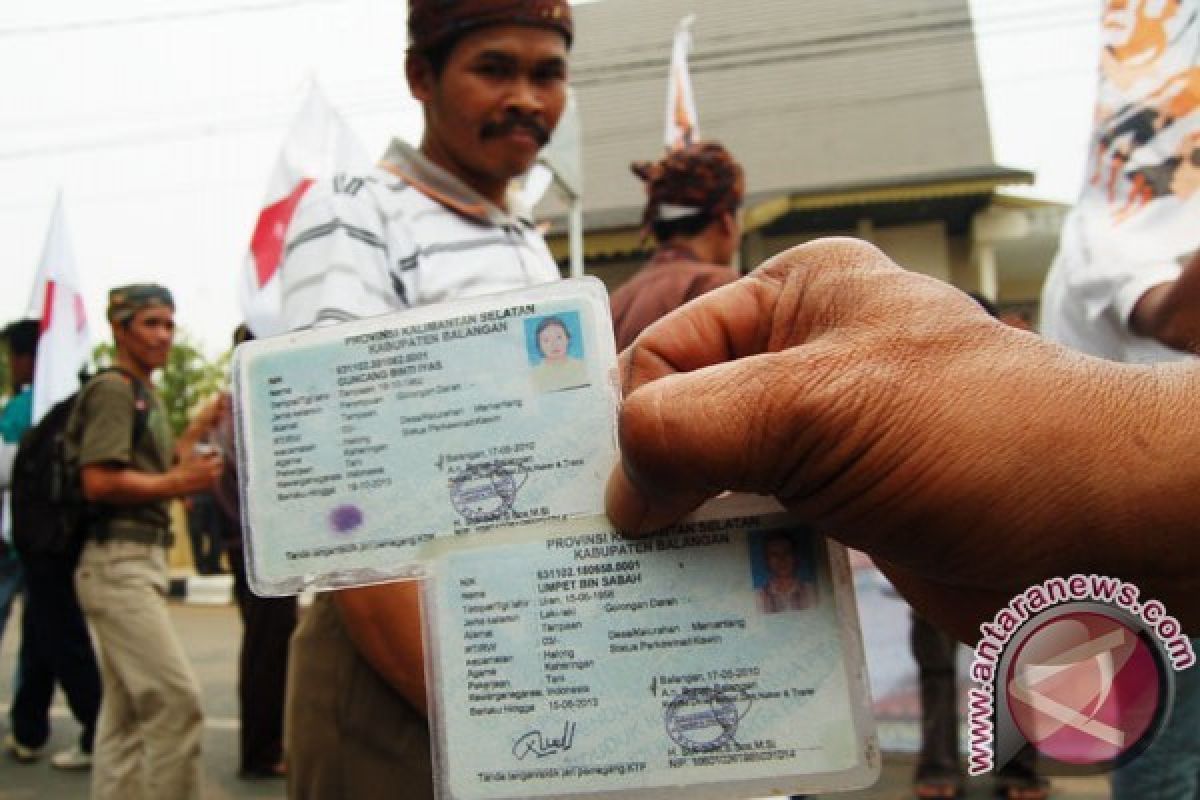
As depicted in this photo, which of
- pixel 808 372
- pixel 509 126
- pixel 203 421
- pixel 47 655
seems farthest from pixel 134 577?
pixel 808 372

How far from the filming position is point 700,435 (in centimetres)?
66

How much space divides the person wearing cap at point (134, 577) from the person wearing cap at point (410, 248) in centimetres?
213

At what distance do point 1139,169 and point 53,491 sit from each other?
11.0 ft

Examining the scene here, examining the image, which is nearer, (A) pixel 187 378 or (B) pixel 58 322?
(B) pixel 58 322

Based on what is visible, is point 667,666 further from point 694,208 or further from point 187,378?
point 187,378

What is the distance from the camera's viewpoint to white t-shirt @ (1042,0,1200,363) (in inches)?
60.7

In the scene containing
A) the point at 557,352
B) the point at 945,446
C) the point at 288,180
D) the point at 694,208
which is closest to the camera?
the point at 945,446

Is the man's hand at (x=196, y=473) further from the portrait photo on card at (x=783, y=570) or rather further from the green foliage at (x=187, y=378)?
the green foliage at (x=187, y=378)

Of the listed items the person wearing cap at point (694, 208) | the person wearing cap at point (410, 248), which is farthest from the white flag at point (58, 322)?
the person wearing cap at point (410, 248)

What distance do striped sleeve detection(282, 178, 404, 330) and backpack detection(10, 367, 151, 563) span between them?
2430 mm

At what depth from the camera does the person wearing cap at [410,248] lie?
1.20m

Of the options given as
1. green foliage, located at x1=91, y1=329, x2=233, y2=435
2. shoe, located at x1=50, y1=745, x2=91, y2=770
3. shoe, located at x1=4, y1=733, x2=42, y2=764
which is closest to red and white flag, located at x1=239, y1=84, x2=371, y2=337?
shoe, located at x1=50, y1=745, x2=91, y2=770

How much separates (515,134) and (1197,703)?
1464 mm
